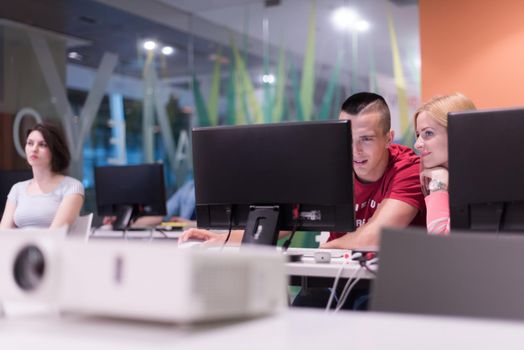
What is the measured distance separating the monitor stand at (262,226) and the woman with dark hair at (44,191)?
1.73m

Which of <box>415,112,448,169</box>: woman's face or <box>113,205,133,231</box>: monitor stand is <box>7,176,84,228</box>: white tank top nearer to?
<box>113,205,133,231</box>: monitor stand

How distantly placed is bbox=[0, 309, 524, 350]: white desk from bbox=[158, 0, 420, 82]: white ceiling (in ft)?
15.5

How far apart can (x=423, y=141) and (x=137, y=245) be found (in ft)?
6.04

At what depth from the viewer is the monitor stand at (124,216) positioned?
4.14m

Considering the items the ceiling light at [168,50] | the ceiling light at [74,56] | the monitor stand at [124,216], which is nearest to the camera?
the monitor stand at [124,216]

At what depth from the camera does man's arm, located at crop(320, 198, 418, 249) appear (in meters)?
2.45

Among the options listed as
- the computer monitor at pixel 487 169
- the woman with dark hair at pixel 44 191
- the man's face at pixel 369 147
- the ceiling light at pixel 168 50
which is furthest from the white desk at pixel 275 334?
the ceiling light at pixel 168 50

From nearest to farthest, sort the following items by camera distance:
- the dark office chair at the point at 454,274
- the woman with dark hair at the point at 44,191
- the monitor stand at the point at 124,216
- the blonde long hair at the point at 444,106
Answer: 1. the dark office chair at the point at 454,274
2. the blonde long hair at the point at 444,106
3. the woman with dark hair at the point at 44,191
4. the monitor stand at the point at 124,216

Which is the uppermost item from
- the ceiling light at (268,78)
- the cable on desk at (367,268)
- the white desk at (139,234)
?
the ceiling light at (268,78)

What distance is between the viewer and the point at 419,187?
2.57 m

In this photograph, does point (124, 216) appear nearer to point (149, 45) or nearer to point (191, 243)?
point (191, 243)

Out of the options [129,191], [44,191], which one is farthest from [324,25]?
[44,191]

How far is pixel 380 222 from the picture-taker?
2.46 meters

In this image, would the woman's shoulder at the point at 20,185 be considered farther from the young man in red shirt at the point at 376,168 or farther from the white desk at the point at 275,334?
the white desk at the point at 275,334
